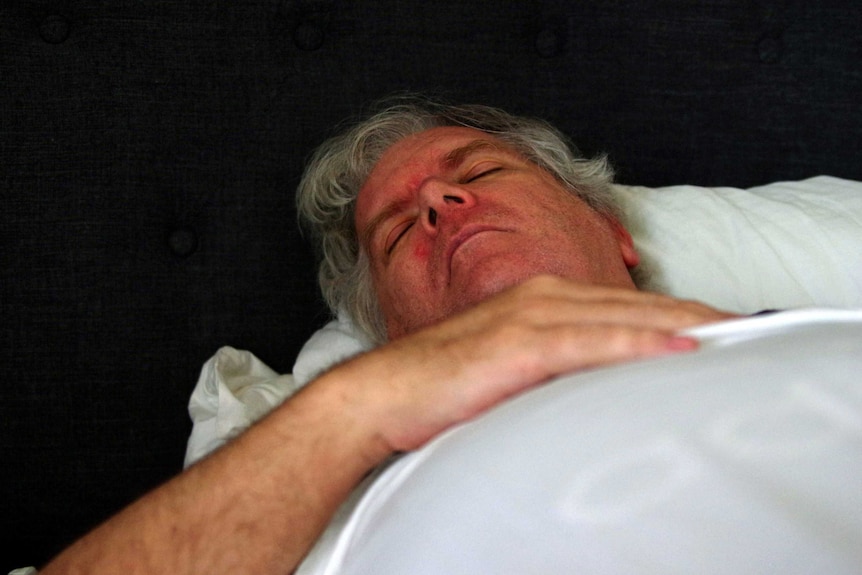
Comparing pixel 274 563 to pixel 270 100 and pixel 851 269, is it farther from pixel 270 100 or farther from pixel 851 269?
pixel 851 269

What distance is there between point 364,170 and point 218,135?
0.24 metres

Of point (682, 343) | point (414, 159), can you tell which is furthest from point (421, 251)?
point (682, 343)

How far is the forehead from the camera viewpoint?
1272 mm

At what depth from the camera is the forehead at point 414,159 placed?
4.17 feet

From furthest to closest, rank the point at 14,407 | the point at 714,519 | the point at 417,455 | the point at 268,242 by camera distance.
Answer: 1. the point at 268,242
2. the point at 14,407
3. the point at 417,455
4. the point at 714,519

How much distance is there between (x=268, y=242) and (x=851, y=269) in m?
0.91

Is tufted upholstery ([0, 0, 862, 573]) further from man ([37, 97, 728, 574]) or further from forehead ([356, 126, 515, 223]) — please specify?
man ([37, 97, 728, 574])

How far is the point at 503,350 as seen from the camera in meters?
0.71

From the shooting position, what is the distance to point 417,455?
702 millimetres

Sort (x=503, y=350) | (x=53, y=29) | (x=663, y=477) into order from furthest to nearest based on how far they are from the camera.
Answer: (x=53, y=29), (x=503, y=350), (x=663, y=477)

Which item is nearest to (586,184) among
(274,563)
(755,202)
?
(755,202)

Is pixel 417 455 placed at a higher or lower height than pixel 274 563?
higher

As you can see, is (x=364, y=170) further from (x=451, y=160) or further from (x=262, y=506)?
(x=262, y=506)

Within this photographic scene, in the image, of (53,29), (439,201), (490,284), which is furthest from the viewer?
(53,29)
